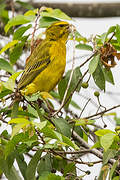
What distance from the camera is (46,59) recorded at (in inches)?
183

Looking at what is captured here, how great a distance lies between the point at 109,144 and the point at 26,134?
551 millimetres

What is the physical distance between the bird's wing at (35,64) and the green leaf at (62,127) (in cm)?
87

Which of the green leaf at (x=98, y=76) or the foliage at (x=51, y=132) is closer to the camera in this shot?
the foliage at (x=51, y=132)

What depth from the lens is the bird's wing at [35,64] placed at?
4341 mm

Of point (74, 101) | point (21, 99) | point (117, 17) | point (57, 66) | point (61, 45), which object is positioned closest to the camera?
point (21, 99)

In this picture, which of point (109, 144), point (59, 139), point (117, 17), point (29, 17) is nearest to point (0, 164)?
point (59, 139)

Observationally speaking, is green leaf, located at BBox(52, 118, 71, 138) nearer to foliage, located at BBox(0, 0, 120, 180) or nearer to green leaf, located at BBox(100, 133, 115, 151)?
foliage, located at BBox(0, 0, 120, 180)

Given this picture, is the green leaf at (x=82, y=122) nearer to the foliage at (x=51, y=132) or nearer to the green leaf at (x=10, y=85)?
the foliage at (x=51, y=132)

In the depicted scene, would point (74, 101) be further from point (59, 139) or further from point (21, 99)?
point (59, 139)

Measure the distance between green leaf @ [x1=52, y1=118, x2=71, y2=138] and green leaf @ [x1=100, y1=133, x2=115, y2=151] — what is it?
1.81 feet

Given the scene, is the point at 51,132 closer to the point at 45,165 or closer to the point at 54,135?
the point at 54,135

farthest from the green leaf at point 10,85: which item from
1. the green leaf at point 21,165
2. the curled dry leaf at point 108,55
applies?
the curled dry leaf at point 108,55

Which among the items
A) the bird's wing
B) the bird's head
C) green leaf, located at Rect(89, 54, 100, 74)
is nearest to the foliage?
green leaf, located at Rect(89, 54, 100, 74)

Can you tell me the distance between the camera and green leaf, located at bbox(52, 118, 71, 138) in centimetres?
338
